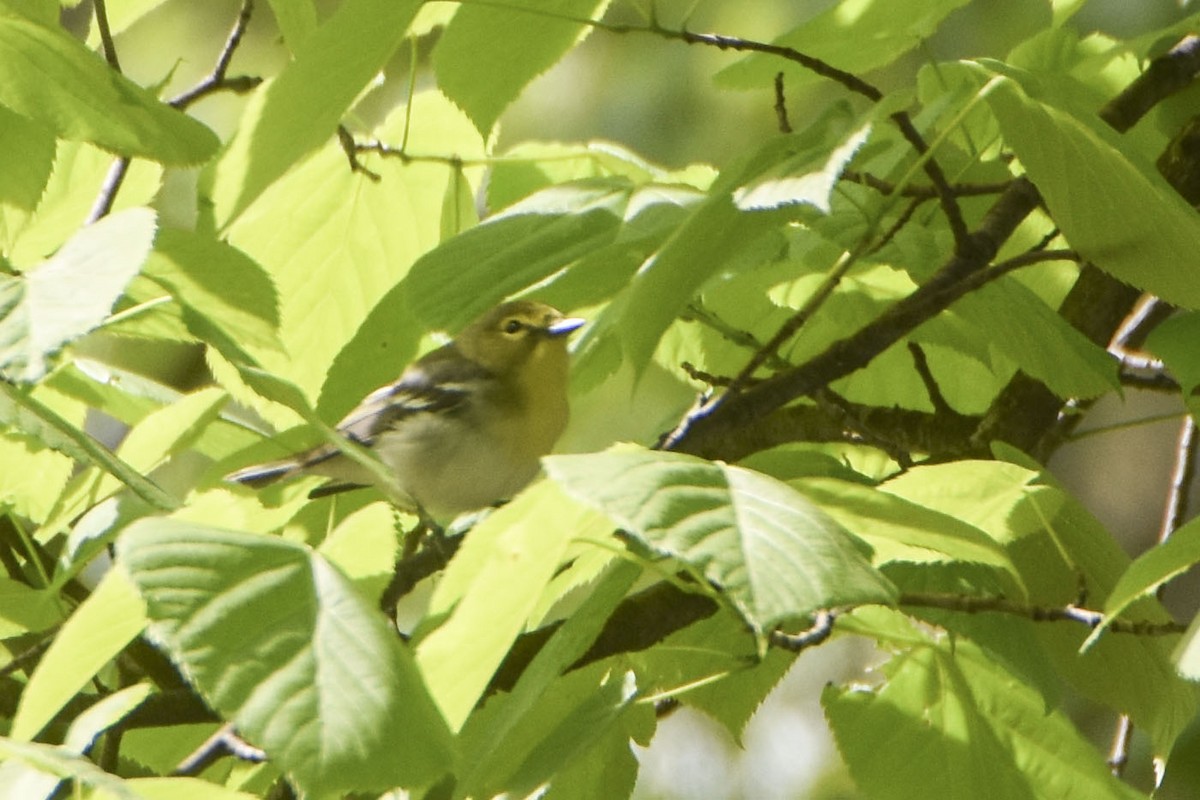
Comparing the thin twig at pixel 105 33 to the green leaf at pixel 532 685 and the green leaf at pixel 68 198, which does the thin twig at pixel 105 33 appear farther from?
the green leaf at pixel 532 685

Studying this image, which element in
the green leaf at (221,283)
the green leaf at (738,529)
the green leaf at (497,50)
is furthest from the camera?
the green leaf at (497,50)

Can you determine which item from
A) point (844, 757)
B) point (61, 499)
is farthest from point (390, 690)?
point (61, 499)

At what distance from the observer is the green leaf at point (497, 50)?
1575 millimetres

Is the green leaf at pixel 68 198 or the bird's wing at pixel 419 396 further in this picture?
the bird's wing at pixel 419 396

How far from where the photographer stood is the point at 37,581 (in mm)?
1915

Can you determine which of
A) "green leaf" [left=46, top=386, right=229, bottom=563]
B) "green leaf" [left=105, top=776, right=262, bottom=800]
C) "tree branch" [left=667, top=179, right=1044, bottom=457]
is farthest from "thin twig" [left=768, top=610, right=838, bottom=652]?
→ "green leaf" [left=46, top=386, right=229, bottom=563]

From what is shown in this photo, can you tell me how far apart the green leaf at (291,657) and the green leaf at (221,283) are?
47cm

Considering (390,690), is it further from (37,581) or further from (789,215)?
(37,581)

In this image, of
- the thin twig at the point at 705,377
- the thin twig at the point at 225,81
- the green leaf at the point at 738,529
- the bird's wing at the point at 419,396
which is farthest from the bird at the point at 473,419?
the green leaf at the point at 738,529

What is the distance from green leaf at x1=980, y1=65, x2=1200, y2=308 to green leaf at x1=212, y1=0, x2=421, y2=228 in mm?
571

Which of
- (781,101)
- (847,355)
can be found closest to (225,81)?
(781,101)

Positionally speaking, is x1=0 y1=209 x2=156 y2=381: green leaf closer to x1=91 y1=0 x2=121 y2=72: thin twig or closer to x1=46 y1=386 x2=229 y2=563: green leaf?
x1=46 y1=386 x2=229 y2=563: green leaf

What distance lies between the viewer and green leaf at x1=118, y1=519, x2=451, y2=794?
0.91m

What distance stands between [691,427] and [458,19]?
20.0 inches
